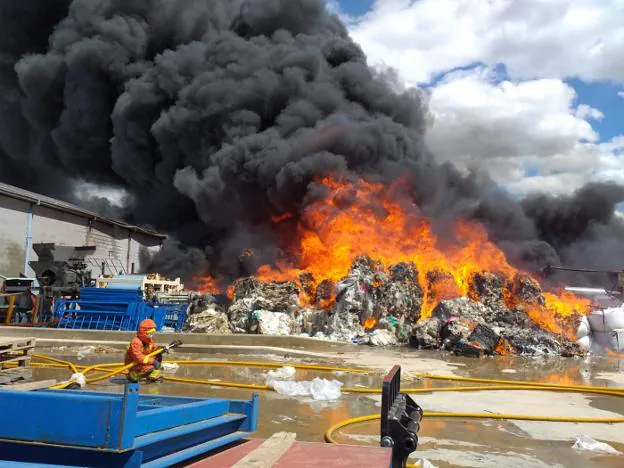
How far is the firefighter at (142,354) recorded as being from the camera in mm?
7238

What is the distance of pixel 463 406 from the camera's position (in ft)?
22.9

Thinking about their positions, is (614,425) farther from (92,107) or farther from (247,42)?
(92,107)

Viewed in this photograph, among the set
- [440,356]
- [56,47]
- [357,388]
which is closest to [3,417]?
[357,388]

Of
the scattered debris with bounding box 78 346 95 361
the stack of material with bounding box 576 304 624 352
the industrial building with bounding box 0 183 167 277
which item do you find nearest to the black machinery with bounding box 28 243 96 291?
the industrial building with bounding box 0 183 167 277

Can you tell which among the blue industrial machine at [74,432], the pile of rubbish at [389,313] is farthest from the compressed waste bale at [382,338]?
the blue industrial machine at [74,432]

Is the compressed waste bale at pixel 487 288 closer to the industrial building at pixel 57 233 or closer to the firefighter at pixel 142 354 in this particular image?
the firefighter at pixel 142 354

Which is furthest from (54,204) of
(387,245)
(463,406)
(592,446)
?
(592,446)

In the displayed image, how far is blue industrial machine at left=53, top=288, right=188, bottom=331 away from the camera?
14352 mm

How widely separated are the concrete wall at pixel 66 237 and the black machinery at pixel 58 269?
203cm

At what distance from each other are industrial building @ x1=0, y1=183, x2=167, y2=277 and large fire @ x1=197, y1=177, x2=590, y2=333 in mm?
7607

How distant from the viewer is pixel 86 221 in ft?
79.3

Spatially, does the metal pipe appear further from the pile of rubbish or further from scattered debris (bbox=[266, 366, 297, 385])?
scattered debris (bbox=[266, 366, 297, 385])

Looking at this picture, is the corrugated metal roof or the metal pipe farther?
the metal pipe

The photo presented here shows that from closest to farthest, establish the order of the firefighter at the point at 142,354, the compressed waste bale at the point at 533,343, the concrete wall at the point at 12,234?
the firefighter at the point at 142,354
the compressed waste bale at the point at 533,343
the concrete wall at the point at 12,234
